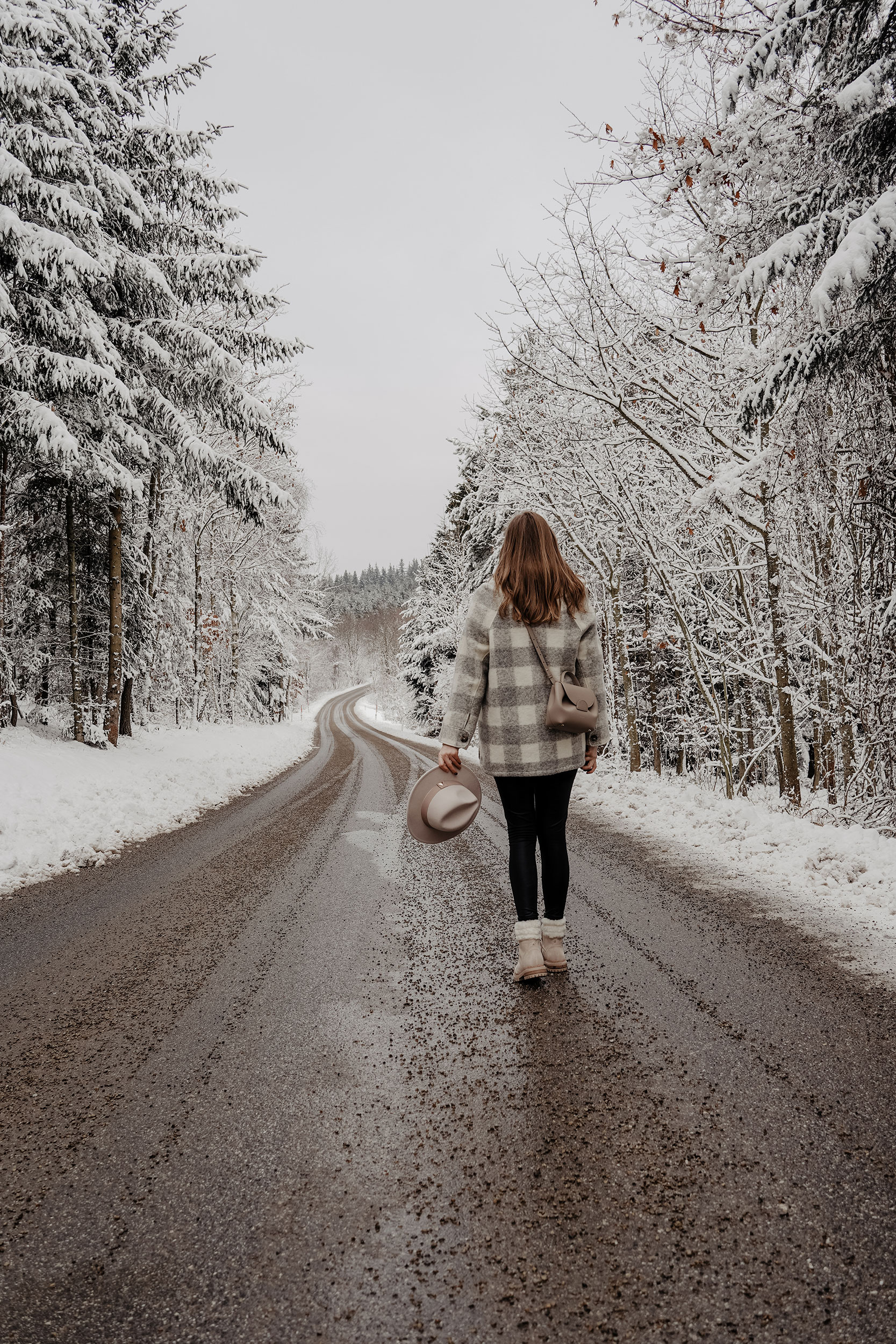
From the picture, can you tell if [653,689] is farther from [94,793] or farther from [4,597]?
[4,597]

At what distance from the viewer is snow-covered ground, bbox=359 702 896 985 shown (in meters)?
3.99

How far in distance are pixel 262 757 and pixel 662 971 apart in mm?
16546

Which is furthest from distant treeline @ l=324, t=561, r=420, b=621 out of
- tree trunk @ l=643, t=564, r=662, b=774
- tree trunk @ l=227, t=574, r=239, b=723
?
tree trunk @ l=643, t=564, r=662, b=774

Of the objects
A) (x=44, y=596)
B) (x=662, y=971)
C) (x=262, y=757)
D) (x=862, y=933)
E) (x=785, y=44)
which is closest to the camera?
(x=662, y=971)

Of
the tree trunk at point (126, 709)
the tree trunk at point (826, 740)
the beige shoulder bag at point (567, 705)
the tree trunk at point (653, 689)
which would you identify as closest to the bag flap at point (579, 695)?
the beige shoulder bag at point (567, 705)

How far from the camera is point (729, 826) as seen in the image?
6.96m

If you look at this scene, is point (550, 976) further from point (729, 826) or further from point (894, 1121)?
point (729, 826)

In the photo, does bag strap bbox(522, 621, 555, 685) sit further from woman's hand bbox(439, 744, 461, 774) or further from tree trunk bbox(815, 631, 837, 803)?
tree trunk bbox(815, 631, 837, 803)

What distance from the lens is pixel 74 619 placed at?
11.7 metres

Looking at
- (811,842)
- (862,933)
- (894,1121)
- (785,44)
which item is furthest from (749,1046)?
(785,44)

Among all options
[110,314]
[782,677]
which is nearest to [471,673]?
A: [782,677]

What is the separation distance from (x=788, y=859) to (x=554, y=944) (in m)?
3.11

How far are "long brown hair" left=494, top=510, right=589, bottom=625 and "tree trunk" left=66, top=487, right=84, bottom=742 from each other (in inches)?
418

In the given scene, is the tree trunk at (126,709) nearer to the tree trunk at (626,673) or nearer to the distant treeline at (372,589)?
the tree trunk at (626,673)
